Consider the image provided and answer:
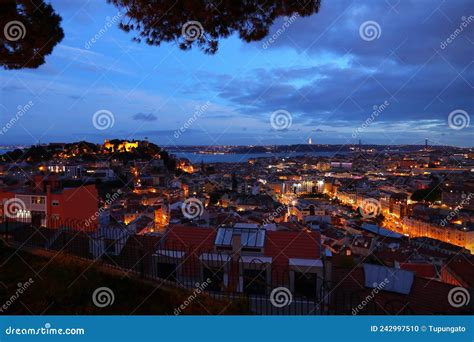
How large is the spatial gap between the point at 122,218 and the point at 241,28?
1582 centimetres

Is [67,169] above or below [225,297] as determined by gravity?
above

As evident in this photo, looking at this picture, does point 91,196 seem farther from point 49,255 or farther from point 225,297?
point 225,297

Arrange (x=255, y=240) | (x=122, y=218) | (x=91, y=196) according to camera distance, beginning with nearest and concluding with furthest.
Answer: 1. (x=255, y=240)
2. (x=91, y=196)
3. (x=122, y=218)

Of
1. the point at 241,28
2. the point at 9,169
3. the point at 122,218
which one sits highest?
the point at 241,28

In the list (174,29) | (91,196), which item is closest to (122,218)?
(91,196)

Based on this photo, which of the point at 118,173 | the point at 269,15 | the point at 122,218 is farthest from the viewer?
the point at 118,173

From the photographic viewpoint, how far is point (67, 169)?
98.2ft
